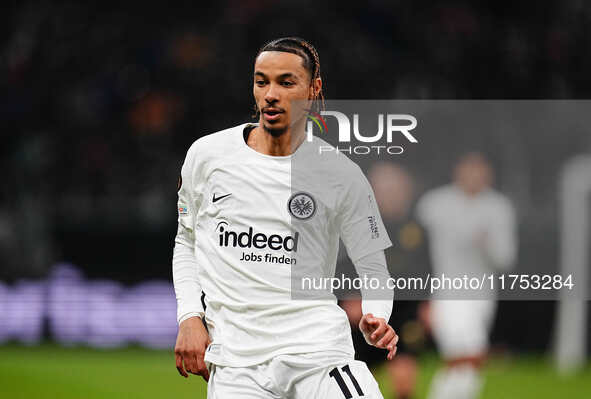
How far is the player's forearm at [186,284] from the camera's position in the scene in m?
3.84

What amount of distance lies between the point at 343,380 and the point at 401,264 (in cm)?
222

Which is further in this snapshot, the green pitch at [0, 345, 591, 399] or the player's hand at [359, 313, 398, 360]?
the green pitch at [0, 345, 591, 399]

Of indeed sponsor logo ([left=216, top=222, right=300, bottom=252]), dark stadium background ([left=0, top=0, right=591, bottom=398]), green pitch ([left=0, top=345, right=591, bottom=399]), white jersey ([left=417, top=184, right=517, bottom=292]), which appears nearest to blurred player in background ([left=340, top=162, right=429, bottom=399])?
white jersey ([left=417, top=184, right=517, bottom=292])

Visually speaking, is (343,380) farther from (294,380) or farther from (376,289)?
(376,289)

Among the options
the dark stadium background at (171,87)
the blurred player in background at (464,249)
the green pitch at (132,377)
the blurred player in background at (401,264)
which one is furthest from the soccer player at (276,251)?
the dark stadium background at (171,87)

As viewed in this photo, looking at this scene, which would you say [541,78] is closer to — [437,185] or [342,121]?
[437,185]

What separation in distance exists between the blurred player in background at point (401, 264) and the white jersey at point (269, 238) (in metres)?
0.39

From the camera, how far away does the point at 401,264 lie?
5.79 m

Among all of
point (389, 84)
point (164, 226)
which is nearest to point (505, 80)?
point (389, 84)

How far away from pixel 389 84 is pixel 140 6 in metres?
4.55

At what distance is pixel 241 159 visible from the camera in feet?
12.7

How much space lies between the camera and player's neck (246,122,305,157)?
152 inches

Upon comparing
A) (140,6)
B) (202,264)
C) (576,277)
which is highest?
(140,6)

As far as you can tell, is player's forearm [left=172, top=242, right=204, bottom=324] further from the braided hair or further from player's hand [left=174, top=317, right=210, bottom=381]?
the braided hair
